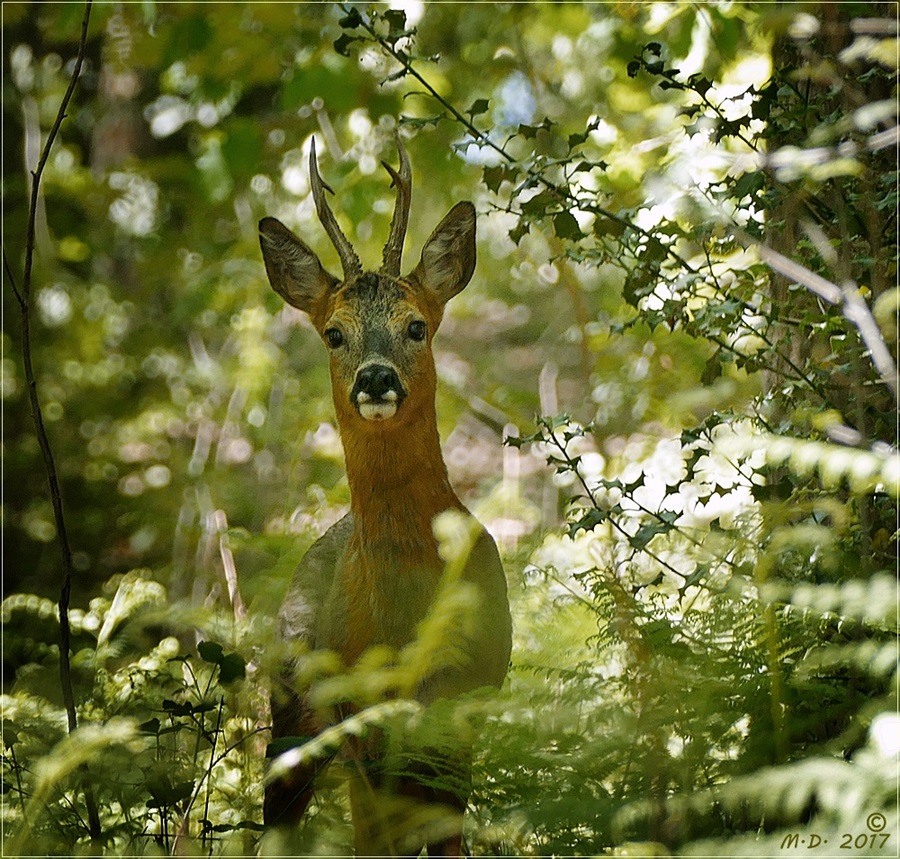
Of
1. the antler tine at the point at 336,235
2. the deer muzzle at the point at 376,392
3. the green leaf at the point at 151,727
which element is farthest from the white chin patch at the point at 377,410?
the green leaf at the point at 151,727

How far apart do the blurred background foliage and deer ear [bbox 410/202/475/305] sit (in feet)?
0.46

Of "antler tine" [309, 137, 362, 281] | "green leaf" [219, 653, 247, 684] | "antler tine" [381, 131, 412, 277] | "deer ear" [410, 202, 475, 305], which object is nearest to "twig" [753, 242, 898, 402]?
"deer ear" [410, 202, 475, 305]

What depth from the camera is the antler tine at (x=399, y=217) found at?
2660 millimetres

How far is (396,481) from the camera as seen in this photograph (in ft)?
8.57

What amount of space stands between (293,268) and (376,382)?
51 centimetres

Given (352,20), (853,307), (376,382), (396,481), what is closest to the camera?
(853,307)

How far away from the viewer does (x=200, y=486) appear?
19.2ft

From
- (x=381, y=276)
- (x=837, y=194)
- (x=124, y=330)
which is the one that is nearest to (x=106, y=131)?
(x=124, y=330)

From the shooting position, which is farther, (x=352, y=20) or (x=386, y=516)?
(x=352, y=20)

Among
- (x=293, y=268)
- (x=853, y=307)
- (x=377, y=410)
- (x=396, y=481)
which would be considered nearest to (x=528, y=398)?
(x=293, y=268)

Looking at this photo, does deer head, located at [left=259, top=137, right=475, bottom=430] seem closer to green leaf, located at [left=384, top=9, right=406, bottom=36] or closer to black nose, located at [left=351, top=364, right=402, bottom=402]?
black nose, located at [left=351, top=364, right=402, bottom=402]

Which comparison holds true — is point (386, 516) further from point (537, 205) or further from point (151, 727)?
point (537, 205)

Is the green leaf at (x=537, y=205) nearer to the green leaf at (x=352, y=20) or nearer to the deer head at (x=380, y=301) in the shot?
the deer head at (x=380, y=301)

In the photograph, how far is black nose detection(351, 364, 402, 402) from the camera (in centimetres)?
246
